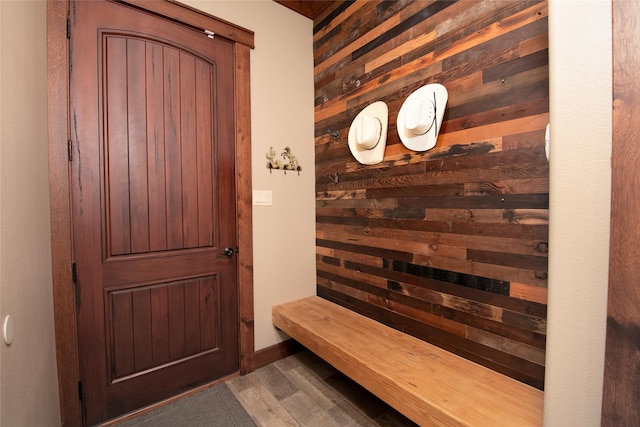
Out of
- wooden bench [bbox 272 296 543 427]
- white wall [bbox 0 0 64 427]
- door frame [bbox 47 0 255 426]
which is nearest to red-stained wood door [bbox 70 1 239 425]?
door frame [bbox 47 0 255 426]

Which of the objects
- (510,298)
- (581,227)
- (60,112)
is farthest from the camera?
(60,112)

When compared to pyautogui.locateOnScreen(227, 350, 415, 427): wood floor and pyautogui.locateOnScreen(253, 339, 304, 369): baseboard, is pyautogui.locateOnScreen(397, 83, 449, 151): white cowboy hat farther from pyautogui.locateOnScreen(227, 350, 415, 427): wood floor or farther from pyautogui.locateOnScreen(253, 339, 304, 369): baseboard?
pyautogui.locateOnScreen(253, 339, 304, 369): baseboard

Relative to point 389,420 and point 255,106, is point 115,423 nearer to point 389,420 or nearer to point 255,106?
point 389,420

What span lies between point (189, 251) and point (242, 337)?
0.80 metres

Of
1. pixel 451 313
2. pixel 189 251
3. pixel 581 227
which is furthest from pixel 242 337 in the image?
pixel 581 227

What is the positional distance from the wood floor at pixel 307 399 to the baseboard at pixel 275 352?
0.04m

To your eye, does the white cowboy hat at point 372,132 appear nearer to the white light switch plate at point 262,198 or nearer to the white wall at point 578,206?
the white light switch plate at point 262,198

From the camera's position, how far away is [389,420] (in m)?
1.61

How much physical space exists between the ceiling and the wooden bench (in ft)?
8.69

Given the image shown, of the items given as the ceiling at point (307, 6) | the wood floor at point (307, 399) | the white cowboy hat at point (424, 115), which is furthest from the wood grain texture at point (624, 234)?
the ceiling at point (307, 6)

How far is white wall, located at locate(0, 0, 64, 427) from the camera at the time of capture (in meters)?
0.96

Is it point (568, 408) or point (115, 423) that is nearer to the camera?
point (568, 408)

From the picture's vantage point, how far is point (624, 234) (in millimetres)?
729

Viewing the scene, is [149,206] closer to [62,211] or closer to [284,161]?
[62,211]
